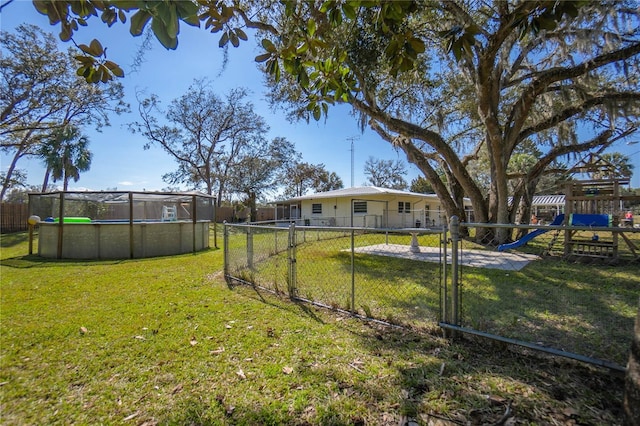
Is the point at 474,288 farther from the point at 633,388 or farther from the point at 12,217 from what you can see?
the point at 12,217

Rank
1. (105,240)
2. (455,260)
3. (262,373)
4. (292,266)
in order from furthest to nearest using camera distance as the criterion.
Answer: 1. (105,240)
2. (292,266)
3. (455,260)
4. (262,373)

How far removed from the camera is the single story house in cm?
1927

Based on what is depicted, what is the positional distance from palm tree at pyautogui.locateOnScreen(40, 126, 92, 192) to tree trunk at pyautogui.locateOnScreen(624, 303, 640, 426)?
27364mm

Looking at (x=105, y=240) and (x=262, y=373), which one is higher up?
(x=105, y=240)

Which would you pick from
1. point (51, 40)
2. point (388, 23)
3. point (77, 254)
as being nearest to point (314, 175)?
point (51, 40)

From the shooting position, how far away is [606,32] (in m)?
7.23

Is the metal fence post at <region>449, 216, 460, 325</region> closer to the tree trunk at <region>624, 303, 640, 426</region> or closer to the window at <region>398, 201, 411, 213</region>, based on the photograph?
the tree trunk at <region>624, 303, 640, 426</region>

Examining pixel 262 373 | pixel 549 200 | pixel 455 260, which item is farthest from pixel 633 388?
pixel 549 200

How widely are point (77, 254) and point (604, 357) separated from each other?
11.9m

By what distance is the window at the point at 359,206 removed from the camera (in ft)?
64.6

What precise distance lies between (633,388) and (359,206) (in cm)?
1850

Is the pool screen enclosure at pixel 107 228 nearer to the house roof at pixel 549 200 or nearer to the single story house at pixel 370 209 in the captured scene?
the single story house at pixel 370 209

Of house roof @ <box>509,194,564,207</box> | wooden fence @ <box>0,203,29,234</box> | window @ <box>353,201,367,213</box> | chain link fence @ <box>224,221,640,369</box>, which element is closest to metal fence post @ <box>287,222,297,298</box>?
chain link fence @ <box>224,221,640,369</box>

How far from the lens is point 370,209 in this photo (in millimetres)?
19641
